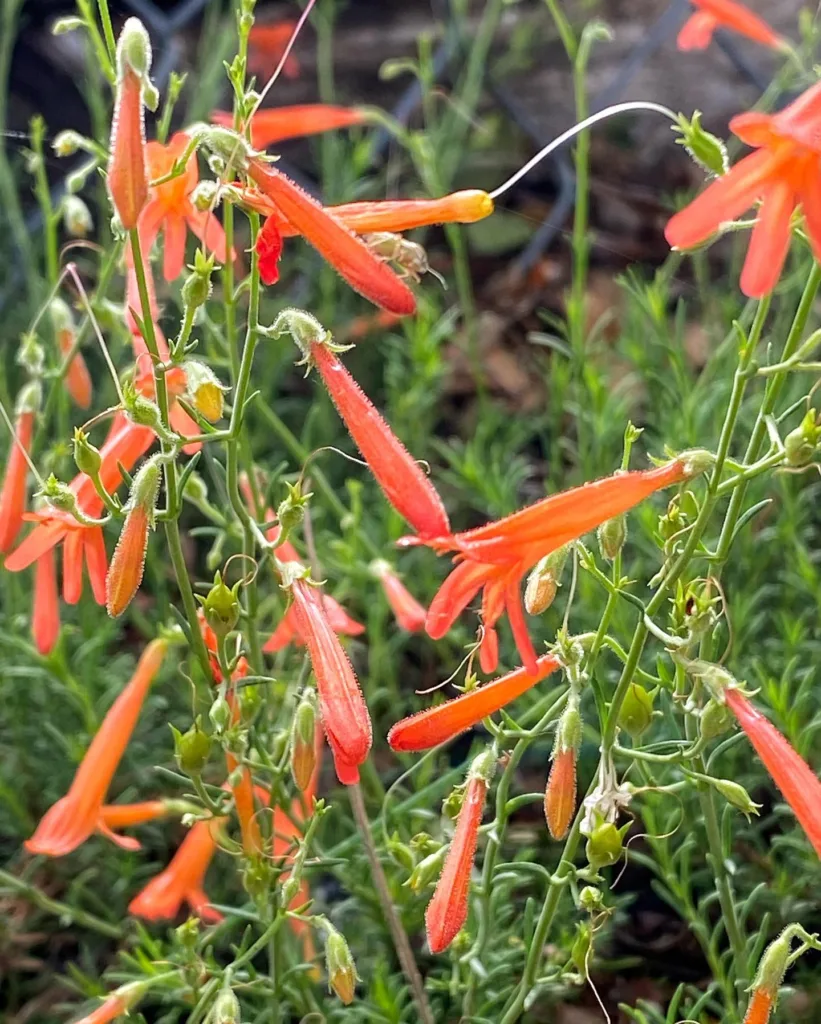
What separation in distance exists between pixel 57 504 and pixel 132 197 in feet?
1.10

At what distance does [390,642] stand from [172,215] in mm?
1225

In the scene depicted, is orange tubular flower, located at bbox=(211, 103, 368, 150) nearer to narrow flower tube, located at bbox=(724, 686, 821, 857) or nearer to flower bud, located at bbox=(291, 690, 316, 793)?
flower bud, located at bbox=(291, 690, 316, 793)

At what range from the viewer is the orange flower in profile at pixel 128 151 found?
110 centimetres

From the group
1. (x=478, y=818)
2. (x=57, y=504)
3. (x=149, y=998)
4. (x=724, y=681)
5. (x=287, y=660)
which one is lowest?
(x=149, y=998)

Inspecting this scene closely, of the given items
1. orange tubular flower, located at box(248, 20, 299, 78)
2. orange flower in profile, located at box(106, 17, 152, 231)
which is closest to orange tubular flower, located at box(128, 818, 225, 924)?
orange flower in profile, located at box(106, 17, 152, 231)

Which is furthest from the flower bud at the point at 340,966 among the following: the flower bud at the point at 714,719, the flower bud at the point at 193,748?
the flower bud at the point at 714,719

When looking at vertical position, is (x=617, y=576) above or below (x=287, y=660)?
above

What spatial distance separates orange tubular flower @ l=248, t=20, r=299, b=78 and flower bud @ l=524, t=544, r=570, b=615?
3.22 m

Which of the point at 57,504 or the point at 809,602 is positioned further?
the point at 809,602

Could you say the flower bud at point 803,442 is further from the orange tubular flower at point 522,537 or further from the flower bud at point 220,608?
the flower bud at point 220,608

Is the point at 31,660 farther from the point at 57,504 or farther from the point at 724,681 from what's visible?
the point at 724,681

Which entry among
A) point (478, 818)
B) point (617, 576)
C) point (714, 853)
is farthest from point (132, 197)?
point (714, 853)

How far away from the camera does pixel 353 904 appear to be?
187cm

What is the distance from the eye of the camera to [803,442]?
44.8 inches
